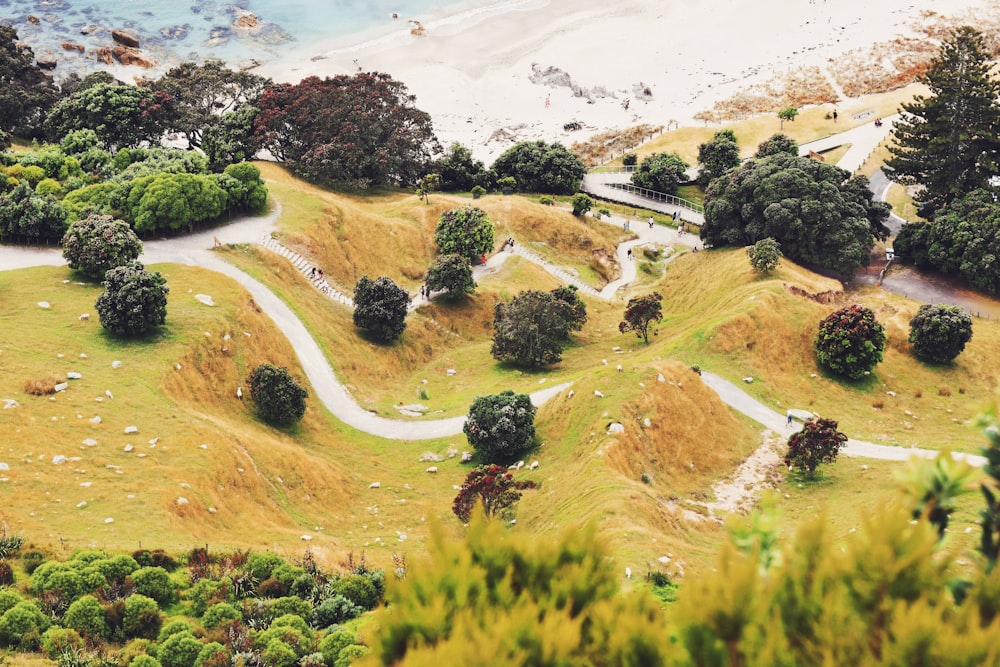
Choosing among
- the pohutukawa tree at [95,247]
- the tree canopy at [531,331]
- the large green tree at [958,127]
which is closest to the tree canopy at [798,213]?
Answer: the large green tree at [958,127]

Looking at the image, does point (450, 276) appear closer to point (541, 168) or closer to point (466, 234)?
point (466, 234)

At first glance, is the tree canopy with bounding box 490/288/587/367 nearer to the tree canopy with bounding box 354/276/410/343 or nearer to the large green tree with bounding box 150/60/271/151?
the tree canopy with bounding box 354/276/410/343

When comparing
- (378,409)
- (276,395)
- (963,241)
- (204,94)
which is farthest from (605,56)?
(276,395)

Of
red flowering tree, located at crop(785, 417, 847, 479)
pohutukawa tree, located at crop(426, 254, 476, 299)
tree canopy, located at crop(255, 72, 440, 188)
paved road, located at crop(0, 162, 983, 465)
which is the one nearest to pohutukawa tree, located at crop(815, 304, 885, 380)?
paved road, located at crop(0, 162, 983, 465)

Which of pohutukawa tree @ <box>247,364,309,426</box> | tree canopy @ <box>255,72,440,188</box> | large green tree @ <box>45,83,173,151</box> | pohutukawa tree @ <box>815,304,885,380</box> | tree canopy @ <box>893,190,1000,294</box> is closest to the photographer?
pohutukawa tree @ <box>247,364,309,426</box>

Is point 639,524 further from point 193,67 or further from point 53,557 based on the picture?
point 193,67

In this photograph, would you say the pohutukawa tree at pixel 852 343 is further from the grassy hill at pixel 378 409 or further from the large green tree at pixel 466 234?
the large green tree at pixel 466 234

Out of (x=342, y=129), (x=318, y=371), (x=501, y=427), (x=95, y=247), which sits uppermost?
(x=342, y=129)
